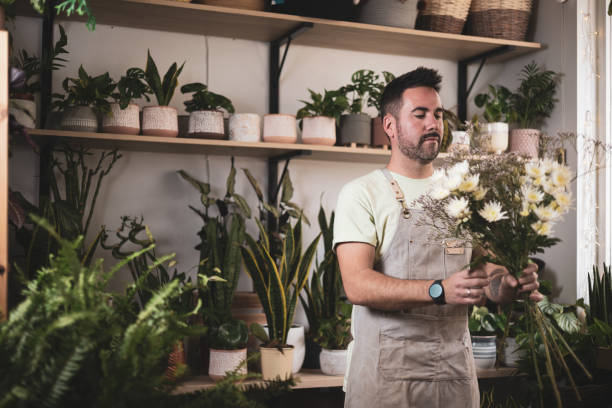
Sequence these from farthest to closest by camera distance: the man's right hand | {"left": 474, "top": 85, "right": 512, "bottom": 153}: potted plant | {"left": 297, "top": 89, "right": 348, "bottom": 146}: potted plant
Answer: {"left": 474, "top": 85, "right": 512, "bottom": 153}: potted plant
{"left": 297, "top": 89, "right": 348, "bottom": 146}: potted plant
the man's right hand

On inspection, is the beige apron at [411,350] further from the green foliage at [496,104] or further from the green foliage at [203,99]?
the green foliage at [496,104]

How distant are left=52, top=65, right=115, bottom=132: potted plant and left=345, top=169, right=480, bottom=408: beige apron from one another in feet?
4.31

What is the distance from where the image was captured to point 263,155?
305 cm

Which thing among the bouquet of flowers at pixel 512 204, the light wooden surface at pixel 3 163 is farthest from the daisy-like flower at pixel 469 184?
the light wooden surface at pixel 3 163

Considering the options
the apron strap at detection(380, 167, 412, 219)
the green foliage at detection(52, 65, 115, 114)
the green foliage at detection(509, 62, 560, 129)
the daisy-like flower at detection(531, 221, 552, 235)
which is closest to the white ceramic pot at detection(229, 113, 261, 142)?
the green foliage at detection(52, 65, 115, 114)

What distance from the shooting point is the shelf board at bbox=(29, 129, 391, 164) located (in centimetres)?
253

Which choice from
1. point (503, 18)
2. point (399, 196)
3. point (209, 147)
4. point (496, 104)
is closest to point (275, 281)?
point (209, 147)

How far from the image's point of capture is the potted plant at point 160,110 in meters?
2.62

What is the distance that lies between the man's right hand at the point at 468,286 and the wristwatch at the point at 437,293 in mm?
34

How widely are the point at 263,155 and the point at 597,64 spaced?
5.50 ft

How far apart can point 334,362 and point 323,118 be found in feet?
3.51

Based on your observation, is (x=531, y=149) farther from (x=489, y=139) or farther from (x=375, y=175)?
(x=375, y=175)

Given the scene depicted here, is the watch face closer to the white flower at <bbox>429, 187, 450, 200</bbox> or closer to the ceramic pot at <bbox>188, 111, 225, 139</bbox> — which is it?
the white flower at <bbox>429, 187, 450, 200</bbox>

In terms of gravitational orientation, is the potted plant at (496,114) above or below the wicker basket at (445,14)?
below
